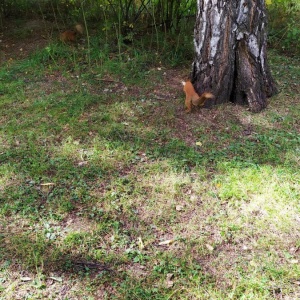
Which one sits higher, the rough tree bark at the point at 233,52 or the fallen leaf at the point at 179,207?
the rough tree bark at the point at 233,52

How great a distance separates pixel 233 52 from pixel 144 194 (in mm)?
1788

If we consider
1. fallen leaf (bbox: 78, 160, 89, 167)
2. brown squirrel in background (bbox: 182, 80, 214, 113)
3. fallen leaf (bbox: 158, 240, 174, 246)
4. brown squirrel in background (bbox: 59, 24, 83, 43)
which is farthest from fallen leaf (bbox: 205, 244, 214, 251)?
brown squirrel in background (bbox: 59, 24, 83, 43)

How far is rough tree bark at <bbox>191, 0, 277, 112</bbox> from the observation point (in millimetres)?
3307

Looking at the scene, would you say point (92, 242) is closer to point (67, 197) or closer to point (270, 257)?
point (67, 197)

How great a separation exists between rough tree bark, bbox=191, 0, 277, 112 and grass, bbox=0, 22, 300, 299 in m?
0.19

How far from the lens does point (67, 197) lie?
2643 millimetres

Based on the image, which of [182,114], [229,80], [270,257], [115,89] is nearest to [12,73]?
[115,89]

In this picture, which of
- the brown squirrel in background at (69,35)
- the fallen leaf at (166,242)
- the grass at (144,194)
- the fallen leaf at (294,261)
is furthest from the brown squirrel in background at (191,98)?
the brown squirrel in background at (69,35)

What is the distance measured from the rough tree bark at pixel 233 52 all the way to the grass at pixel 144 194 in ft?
0.63

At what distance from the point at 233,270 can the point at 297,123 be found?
6.39 ft

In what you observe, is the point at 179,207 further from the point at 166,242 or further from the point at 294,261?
the point at 294,261

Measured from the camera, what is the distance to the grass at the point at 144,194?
2076 millimetres

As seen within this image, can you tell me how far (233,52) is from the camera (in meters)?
3.46

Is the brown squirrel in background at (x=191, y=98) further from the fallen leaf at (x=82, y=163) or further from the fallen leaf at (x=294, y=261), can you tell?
the fallen leaf at (x=294, y=261)
